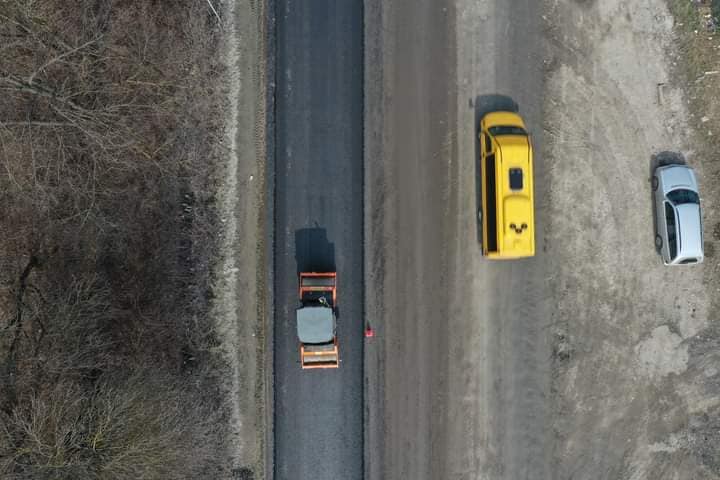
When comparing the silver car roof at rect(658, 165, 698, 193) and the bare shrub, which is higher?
the silver car roof at rect(658, 165, 698, 193)

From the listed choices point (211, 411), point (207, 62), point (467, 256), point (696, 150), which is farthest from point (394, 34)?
point (211, 411)

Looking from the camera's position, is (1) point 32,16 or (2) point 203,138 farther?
(2) point 203,138

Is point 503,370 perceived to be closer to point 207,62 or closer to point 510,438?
point 510,438

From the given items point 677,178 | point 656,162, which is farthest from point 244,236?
point 677,178

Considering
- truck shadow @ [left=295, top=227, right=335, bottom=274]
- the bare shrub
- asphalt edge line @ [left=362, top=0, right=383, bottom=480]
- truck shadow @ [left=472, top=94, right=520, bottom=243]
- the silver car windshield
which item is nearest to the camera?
the bare shrub

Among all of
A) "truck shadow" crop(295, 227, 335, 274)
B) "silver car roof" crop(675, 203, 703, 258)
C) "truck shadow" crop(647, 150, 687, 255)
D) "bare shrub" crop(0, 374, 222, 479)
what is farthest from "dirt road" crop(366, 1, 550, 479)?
"bare shrub" crop(0, 374, 222, 479)

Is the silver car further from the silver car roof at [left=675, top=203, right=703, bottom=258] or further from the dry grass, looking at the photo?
the dry grass
